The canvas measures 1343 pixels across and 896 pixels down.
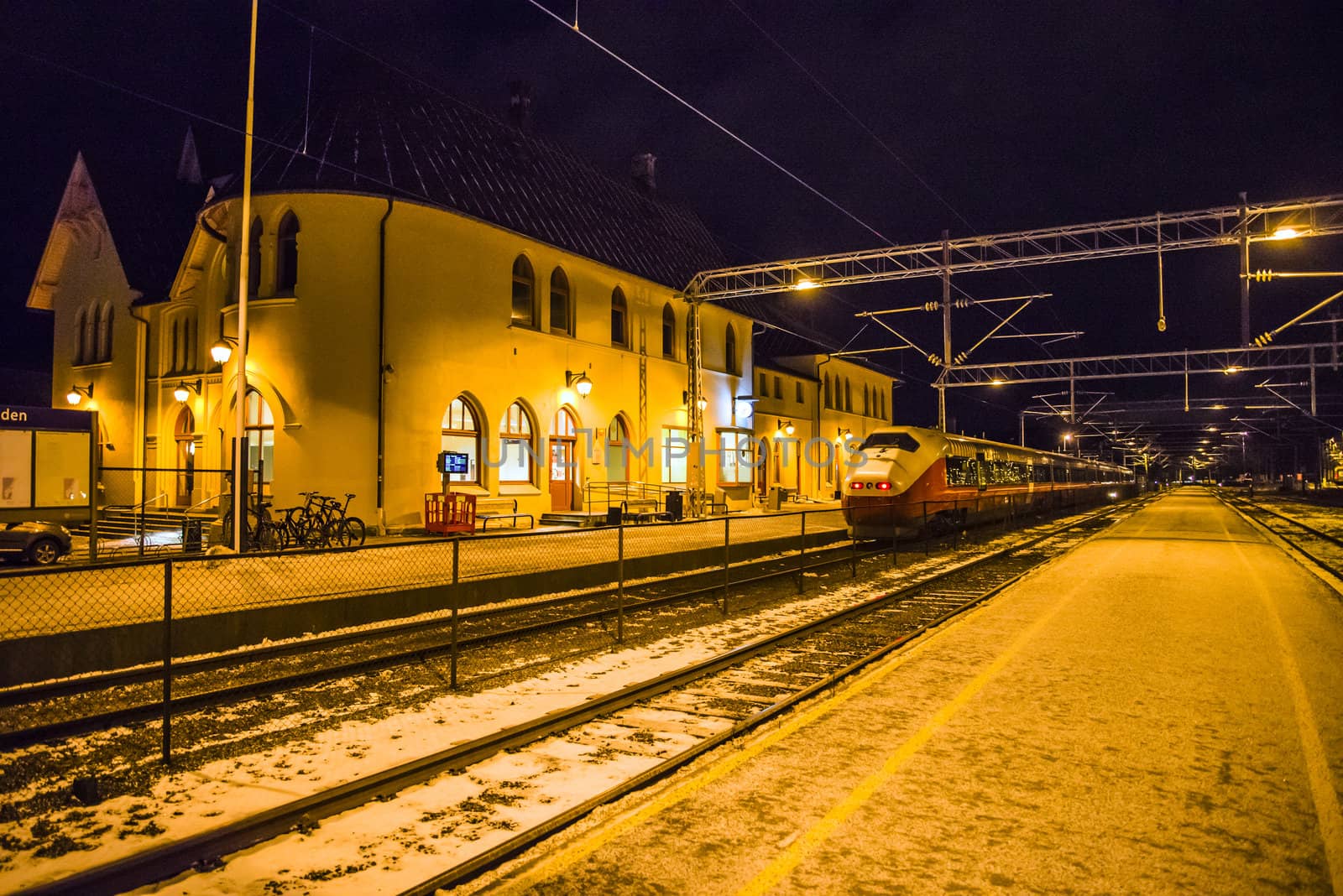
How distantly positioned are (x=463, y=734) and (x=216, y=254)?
65.6 feet

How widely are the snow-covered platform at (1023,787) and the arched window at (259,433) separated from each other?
17202 millimetres

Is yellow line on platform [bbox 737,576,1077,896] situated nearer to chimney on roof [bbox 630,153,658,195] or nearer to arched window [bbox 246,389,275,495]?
arched window [bbox 246,389,275,495]

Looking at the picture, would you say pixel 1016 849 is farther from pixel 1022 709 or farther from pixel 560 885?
pixel 1022 709

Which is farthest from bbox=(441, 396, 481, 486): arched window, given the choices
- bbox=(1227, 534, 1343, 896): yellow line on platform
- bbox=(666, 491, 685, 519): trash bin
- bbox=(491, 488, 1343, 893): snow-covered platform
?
bbox=(1227, 534, 1343, 896): yellow line on platform

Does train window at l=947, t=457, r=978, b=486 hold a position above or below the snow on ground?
above

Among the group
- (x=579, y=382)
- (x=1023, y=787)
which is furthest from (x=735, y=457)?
(x=1023, y=787)

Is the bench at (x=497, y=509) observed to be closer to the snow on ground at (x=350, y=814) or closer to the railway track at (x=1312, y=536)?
the snow on ground at (x=350, y=814)

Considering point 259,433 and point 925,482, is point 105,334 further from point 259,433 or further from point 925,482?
point 925,482

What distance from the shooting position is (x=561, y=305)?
2516 cm

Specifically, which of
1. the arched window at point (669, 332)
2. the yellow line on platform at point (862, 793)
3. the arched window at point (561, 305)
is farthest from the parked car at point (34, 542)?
the arched window at point (669, 332)

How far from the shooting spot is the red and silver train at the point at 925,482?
838 inches

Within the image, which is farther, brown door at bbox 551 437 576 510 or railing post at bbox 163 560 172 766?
brown door at bbox 551 437 576 510

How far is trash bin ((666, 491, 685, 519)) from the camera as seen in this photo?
2541 cm

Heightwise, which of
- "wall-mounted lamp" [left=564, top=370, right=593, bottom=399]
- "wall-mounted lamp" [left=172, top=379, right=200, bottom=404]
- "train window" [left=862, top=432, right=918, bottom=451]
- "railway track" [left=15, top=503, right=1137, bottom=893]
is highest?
"wall-mounted lamp" [left=564, top=370, right=593, bottom=399]
